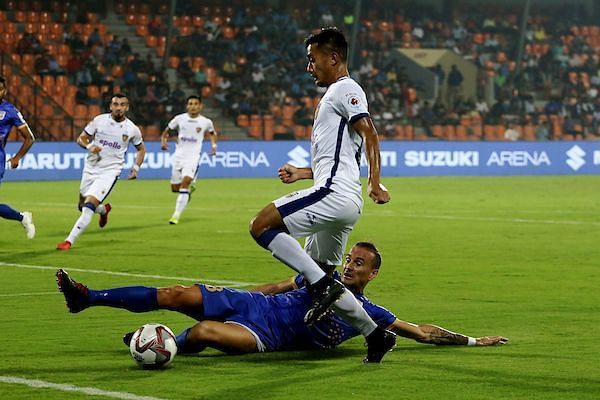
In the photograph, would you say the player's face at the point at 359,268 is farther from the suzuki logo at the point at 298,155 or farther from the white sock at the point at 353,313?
the suzuki logo at the point at 298,155

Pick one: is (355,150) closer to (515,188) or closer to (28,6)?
(515,188)

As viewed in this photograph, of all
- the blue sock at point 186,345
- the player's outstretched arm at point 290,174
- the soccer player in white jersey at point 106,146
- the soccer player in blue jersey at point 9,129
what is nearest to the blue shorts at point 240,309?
the blue sock at point 186,345

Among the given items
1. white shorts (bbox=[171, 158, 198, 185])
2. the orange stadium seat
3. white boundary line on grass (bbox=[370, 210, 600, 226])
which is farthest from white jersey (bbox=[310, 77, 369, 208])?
the orange stadium seat

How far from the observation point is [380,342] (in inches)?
314

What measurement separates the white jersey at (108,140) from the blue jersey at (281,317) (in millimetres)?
10863

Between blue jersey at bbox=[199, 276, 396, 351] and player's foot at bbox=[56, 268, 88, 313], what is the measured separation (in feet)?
2.39

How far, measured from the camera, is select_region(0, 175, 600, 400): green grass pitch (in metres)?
7.32

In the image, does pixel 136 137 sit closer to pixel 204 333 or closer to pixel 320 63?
pixel 320 63

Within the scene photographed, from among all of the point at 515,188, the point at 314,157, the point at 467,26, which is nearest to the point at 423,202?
the point at 515,188

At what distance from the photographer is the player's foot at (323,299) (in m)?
7.76

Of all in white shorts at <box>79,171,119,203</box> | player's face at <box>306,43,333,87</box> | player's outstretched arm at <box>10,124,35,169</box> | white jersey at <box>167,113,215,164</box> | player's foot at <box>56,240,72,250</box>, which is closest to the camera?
player's face at <box>306,43,333,87</box>

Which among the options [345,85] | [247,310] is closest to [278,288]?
[247,310]

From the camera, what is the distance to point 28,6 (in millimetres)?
38750

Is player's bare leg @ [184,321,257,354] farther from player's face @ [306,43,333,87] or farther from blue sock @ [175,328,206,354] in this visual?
player's face @ [306,43,333,87]
